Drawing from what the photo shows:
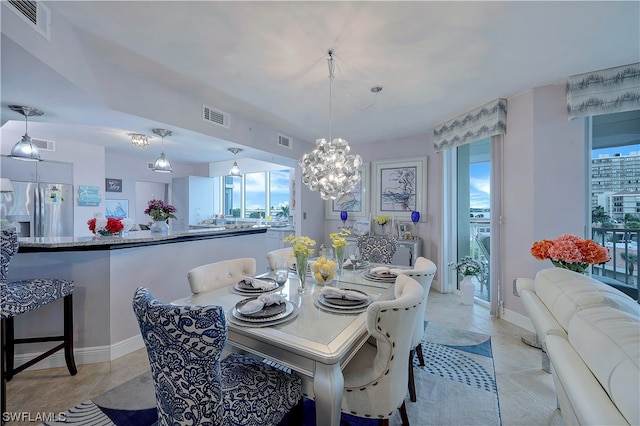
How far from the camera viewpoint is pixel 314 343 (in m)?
1.13

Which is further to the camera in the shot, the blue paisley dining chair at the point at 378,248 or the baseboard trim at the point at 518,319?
the blue paisley dining chair at the point at 378,248

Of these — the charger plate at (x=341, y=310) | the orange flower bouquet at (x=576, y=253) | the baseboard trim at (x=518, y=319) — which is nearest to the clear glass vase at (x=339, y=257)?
the charger plate at (x=341, y=310)

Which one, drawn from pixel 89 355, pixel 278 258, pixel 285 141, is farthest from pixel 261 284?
pixel 285 141

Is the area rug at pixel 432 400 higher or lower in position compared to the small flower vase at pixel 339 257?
lower

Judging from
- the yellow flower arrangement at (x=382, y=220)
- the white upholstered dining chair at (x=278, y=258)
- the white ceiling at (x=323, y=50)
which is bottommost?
the white upholstered dining chair at (x=278, y=258)

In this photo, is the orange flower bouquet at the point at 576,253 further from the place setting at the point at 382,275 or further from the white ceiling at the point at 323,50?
the white ceiling at the point at 323,50

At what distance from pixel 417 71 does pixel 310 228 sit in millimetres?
3314

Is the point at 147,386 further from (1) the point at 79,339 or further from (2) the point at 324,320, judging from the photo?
(2) the point at 324,320

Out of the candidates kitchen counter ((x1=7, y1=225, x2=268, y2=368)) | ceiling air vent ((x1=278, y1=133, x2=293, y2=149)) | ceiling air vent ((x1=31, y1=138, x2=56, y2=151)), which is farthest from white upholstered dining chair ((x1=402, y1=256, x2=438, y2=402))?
ceiling air vent ((x1=31, y1=138, x2=56, y2=151))

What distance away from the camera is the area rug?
1636 mm

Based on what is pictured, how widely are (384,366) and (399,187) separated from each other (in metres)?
3.74

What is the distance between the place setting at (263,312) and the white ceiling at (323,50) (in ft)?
5.94

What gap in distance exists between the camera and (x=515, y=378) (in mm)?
2043

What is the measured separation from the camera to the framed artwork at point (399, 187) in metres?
4.38
